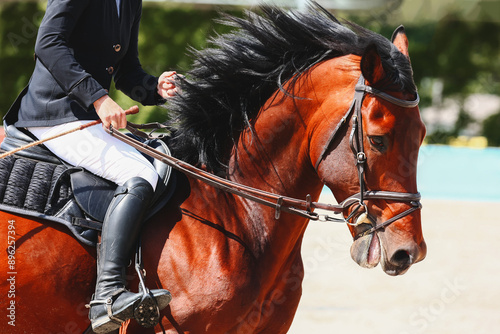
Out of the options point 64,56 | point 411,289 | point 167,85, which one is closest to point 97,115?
point 64,56

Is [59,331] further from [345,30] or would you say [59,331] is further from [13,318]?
[345,30]

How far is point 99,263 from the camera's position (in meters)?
2.74

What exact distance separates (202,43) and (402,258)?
1115cm

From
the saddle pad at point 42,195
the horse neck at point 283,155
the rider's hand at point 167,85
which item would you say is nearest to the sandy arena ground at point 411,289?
the horse neck at point 283,155

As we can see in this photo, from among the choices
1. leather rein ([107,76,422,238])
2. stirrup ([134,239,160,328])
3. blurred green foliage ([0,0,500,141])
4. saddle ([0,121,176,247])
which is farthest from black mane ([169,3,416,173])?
blurred green foliage ([0,0,500,141])

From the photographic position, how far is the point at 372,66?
2.73 meters

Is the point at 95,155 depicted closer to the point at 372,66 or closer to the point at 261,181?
the point at 261,181

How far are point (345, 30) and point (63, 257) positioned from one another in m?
1.81

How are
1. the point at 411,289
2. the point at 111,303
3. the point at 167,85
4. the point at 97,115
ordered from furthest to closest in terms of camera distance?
the point at 411,289, the point at 167,85, the point at 97,115, the point at 111,303

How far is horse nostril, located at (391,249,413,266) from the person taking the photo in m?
2.67

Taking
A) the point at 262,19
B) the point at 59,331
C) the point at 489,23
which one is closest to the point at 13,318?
the point at 59,331

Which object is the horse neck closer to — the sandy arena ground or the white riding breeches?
the white riding breeches

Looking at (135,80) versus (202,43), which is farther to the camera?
(202,43)

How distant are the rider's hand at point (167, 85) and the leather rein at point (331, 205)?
398 millimetres
